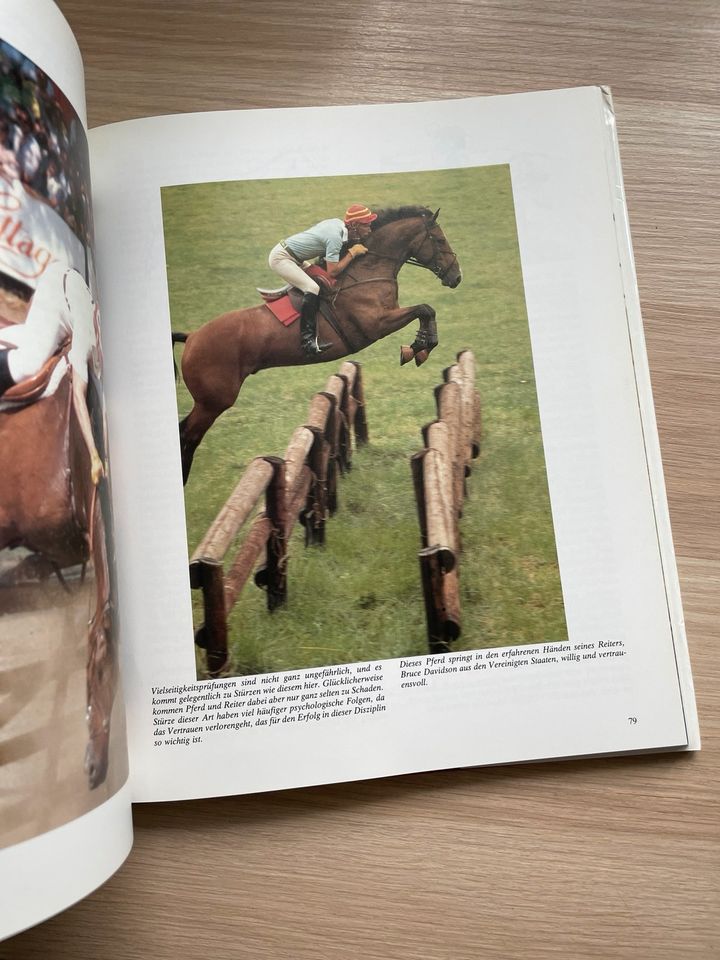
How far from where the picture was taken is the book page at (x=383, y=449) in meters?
0.41

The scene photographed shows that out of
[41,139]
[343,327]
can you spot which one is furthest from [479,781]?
[41,139]

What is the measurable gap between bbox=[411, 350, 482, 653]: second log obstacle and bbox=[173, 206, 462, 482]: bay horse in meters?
0.03

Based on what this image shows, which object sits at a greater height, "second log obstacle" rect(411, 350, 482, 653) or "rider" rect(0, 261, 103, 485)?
"rider" rect(0, 261, 103, 485)

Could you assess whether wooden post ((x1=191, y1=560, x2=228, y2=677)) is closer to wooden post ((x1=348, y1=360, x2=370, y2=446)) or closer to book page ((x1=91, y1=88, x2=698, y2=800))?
book page ((x1=91, y1=88, x2=698, y2=800))

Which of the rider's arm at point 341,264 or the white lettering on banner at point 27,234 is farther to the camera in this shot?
the rider's arm at point 341,264

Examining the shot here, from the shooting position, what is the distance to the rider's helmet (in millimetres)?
445

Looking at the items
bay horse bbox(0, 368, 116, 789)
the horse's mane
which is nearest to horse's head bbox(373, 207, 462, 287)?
the horse's mane

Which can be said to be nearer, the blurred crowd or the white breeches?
the blurred crowd

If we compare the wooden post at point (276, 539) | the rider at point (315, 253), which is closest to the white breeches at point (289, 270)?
the rider at point (315, 253)

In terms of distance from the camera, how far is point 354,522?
42 cm

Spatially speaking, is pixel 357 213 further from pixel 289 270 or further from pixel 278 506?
pixel 278 506

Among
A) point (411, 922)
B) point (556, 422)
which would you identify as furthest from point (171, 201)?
point (411, 922)

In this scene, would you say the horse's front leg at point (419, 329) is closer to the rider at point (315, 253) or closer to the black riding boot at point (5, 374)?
the rider at point (315, 253)

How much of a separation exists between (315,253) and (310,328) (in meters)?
0.04
